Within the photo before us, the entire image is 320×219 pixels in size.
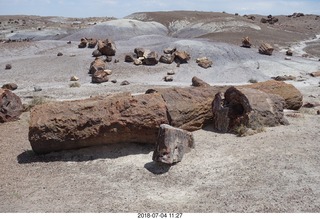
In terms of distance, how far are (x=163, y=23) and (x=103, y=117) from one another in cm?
5488

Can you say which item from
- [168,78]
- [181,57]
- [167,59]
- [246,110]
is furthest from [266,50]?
[246,110]

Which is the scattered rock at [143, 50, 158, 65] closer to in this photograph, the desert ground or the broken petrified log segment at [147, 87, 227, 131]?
the desert ground

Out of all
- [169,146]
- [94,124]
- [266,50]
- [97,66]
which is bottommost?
[97,66]

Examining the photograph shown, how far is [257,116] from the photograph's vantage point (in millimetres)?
11633

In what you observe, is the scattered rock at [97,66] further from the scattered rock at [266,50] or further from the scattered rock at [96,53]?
the scattered rock at [266,50]

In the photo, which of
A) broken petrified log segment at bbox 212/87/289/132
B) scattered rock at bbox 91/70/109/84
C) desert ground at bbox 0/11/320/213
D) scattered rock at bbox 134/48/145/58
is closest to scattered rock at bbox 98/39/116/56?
scattered rock at bbox 134/48/145/58

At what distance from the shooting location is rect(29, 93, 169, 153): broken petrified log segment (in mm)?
10477

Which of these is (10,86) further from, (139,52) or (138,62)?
(139,52)

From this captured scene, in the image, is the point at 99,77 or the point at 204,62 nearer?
the point at 99,77

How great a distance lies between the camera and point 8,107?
1432 centimetres

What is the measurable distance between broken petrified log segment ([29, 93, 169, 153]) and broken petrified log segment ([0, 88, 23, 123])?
3.92 meters

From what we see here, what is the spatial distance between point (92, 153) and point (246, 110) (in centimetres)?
477

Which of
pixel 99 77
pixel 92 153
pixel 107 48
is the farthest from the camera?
pixel 107 48

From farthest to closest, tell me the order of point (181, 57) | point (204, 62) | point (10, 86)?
point (181, 57) < point (204, 62) < point (10, 86)
